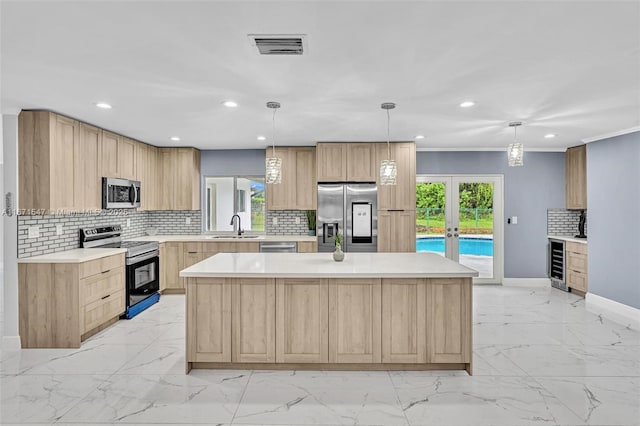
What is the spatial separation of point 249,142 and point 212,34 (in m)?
3.77

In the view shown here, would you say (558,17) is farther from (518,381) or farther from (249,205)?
(249,205)

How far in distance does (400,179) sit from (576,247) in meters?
2.91

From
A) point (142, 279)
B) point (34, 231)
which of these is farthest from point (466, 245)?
point (34, 231)

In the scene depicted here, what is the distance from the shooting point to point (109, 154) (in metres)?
4.93

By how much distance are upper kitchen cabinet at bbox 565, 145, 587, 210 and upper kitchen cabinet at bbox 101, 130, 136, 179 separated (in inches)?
268

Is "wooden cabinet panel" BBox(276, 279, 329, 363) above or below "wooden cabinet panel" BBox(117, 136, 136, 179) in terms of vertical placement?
below

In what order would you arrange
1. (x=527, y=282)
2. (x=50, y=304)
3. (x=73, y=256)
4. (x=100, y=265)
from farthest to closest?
(x=527, y=282) → (x=100, y=265) → (x=73, y=256) → (x=50, y=304)

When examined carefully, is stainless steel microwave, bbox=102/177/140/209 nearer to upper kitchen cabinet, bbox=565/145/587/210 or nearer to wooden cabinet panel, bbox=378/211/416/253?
wooden cabinet panel, bbox=378/211/416/253

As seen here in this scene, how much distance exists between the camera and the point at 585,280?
579 centimetres

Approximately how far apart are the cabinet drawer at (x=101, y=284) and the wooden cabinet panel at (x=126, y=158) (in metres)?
1.40

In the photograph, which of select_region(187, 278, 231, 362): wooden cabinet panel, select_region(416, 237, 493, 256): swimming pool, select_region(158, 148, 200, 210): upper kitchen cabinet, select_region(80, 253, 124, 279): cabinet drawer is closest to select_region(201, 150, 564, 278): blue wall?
select_region(416, 237, 493, 256): swimming pool

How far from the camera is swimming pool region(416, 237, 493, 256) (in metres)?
6.65

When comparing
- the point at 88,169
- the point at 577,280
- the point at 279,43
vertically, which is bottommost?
the point at 577,280

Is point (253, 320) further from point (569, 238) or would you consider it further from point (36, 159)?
point (569, 238)
